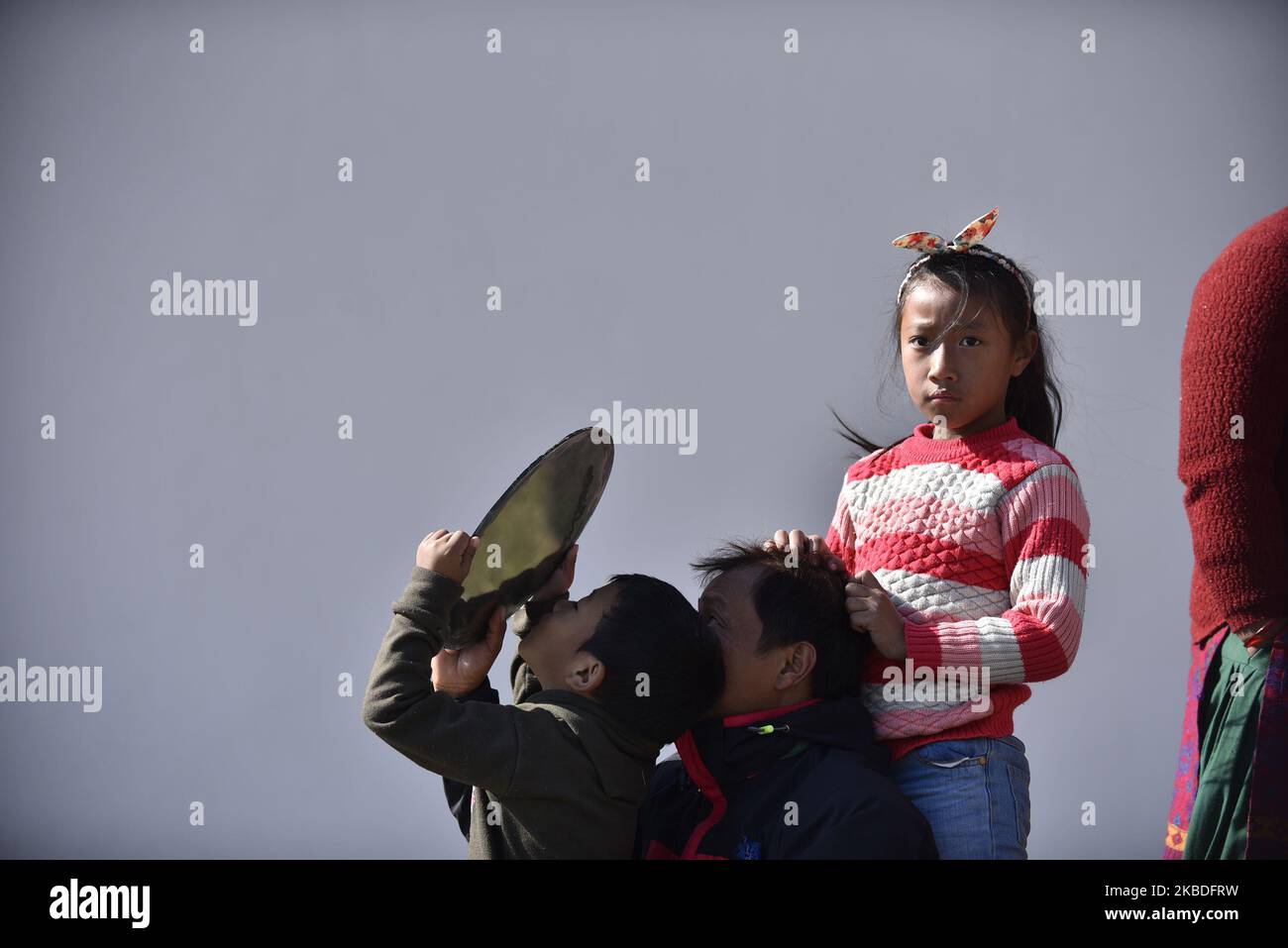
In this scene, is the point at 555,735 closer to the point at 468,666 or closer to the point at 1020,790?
the point at 468,666

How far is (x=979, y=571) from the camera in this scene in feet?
6.77

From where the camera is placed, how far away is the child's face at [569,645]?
1.96 metres

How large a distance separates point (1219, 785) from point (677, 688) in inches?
31.3

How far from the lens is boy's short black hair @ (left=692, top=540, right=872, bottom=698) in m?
1.99

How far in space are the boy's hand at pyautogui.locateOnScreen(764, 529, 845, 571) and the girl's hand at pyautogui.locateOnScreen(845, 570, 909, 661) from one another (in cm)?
11

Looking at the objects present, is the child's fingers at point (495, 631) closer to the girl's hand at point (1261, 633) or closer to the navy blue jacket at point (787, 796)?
the navy blue jacket at point (787, 796)

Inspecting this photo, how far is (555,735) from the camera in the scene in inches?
74.2

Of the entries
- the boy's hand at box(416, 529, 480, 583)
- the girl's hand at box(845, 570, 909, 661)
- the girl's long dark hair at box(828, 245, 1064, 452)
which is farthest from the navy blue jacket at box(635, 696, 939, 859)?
the girl's long dark hair at box(828, 245, 1064, 452)

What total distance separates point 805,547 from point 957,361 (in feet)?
1.39

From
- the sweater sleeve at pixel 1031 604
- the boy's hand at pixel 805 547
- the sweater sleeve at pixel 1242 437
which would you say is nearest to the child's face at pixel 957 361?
the sweater sleeve at pixel 1031 604

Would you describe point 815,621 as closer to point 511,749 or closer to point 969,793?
point 969,793

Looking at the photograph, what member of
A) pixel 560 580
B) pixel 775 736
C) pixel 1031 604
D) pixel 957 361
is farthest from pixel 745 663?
pixel 957 361

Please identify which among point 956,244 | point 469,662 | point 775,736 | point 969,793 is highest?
point 956,244
